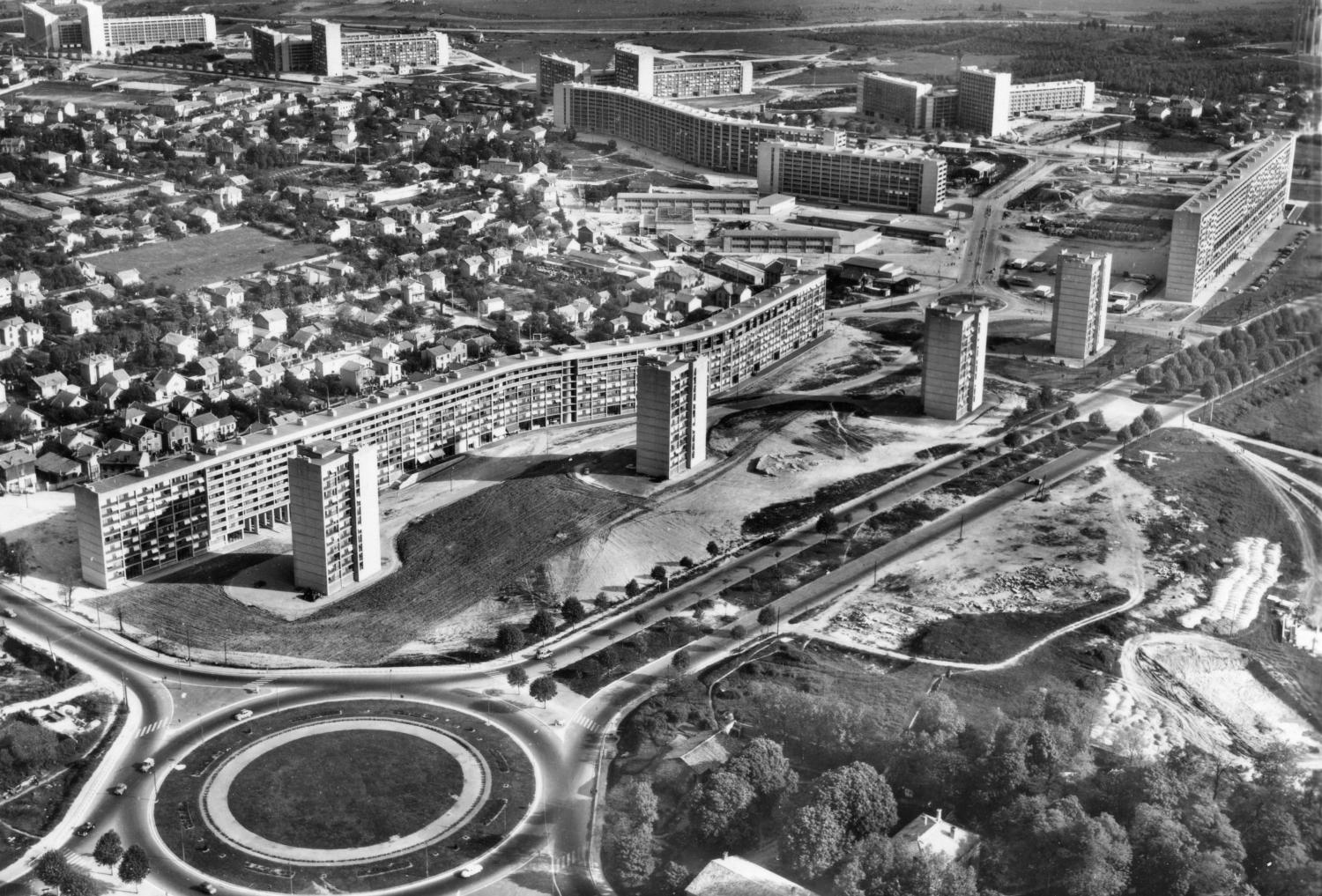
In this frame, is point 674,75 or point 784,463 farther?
point 674,75

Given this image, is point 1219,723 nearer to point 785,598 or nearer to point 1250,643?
point 1250,643

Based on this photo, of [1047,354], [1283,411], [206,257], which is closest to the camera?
[1283,411]

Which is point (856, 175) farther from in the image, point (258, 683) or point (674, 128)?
point (258, 683)

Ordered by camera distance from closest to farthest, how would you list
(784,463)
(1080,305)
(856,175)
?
(784,463) → (1080,305) → (856,175)

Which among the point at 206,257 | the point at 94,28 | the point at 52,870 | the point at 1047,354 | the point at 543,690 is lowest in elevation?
the point at 52,870

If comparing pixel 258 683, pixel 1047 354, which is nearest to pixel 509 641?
pixel 258 683

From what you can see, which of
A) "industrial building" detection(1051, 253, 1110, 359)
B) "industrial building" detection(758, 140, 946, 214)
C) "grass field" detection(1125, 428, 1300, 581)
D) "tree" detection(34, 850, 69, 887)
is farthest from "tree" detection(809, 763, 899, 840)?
"industrial building" detection(758, 140, 946, 214)

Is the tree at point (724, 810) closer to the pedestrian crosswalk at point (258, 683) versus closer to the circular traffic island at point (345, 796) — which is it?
the circular traffic island at point (345, 796)

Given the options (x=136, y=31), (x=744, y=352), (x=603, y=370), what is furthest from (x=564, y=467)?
(x=136, y=31)

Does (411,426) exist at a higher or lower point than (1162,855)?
higher
